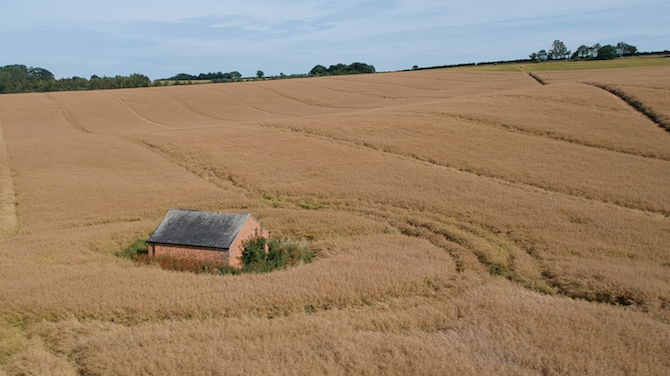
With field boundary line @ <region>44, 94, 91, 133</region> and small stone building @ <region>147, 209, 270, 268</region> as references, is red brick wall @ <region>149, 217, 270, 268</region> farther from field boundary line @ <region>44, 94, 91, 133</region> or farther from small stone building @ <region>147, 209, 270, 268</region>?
field boundary line @ <region>44, 94, 91, 133</region>

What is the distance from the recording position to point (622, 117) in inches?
1497

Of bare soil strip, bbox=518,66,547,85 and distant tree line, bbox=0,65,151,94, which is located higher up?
distant tree line, bbox=0,65,151,94

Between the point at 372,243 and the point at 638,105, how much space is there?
3153 centimetres

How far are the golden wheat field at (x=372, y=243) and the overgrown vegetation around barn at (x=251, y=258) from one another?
Result: 2.69 feet

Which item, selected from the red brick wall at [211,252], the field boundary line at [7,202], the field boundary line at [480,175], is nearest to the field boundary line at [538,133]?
the field boundary line at [480,175]

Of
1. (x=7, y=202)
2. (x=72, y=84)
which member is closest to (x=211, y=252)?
(x=7, y=202)

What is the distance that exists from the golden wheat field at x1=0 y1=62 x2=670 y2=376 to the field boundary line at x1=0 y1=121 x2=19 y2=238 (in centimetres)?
14

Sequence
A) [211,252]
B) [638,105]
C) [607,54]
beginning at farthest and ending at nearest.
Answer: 1. [607,54]
2. [638,105]
3. [211,252]

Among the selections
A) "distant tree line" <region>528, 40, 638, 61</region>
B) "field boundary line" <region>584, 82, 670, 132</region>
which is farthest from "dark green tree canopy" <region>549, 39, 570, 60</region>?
"field boundary line" <region>584, 82, 670, 132</region>

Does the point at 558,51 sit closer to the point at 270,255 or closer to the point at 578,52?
the point at 578,52

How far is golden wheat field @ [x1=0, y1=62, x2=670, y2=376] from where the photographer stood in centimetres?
1218

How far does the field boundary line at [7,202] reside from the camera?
78.4 ft

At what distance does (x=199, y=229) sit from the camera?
20.6 metres

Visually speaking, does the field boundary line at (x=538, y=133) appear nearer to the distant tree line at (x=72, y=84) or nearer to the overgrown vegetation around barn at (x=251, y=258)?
the overgrown vegetation around barn at (x=251, y=258)
